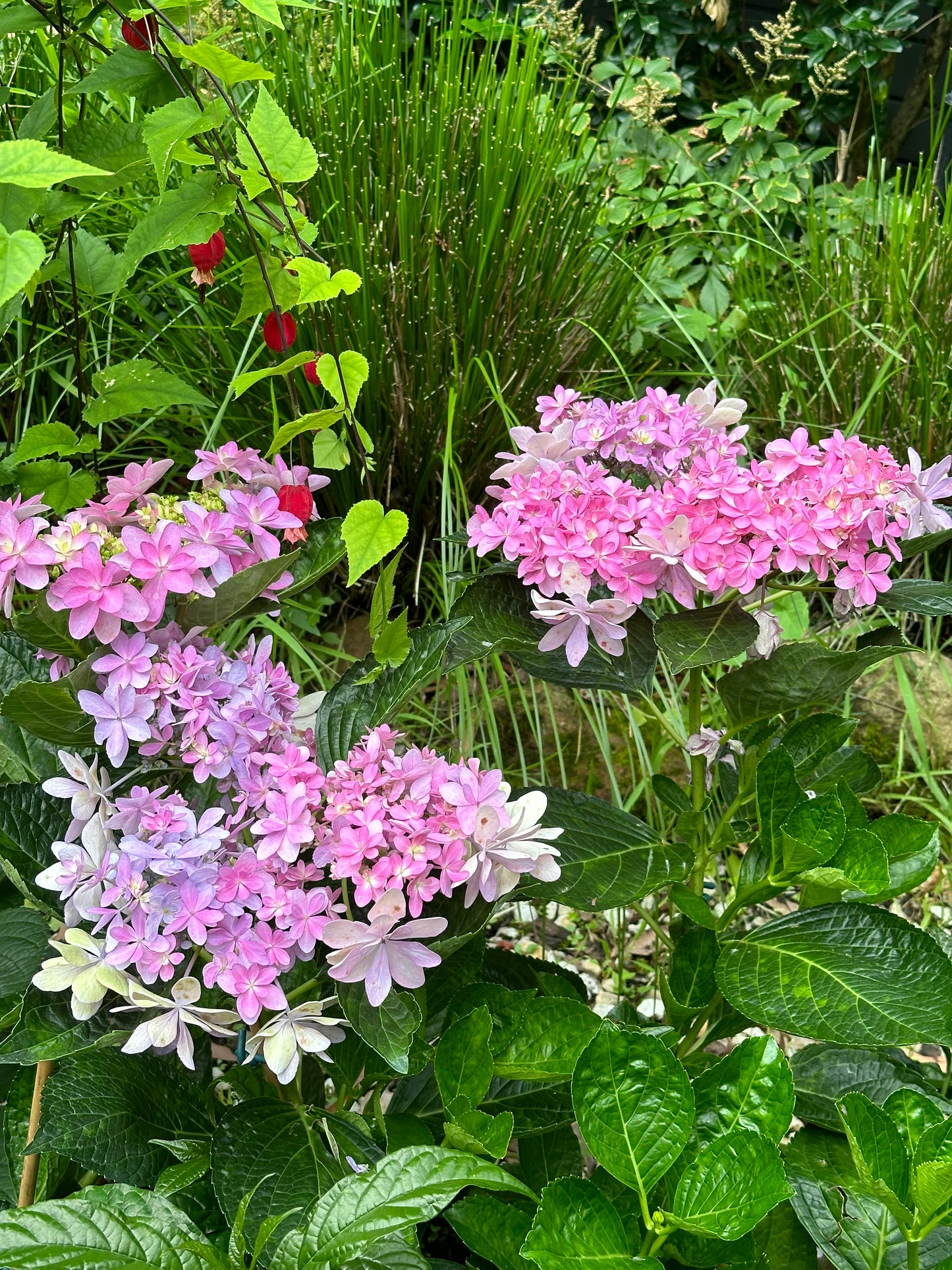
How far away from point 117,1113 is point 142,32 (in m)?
0.86

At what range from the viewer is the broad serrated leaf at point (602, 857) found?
88cm

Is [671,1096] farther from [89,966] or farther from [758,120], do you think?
[758,120]

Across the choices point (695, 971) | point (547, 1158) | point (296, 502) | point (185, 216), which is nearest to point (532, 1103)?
point (547, 1158)

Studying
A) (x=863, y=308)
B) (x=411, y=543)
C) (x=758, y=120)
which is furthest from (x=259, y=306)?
(x=758, y=120)

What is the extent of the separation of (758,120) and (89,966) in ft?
9.55

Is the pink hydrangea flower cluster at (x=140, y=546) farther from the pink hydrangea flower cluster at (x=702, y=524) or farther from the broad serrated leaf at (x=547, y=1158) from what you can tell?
the broad serrated leaf at (x=547, y=1158)

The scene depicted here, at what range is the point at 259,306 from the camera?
958 millimetres

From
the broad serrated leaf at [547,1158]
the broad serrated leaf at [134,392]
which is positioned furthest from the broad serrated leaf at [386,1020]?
the broad serrated leaf at [134,392]

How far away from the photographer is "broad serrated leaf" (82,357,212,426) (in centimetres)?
99

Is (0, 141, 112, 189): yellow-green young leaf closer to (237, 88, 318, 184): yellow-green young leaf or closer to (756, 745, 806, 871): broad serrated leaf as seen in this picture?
(237, 88, 318, 184): yellow-green young leaf

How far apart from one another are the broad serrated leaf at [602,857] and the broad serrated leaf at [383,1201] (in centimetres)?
23

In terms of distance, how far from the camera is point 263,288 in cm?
96

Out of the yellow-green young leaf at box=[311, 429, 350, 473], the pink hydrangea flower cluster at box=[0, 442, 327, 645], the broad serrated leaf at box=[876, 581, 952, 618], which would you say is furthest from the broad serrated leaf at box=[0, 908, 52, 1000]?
the broad serrated leaf at box=[876, 581, 952, 618]

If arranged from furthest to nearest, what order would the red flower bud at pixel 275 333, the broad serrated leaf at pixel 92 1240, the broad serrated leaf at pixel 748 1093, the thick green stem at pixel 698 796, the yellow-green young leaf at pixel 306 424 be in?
1. the thick green stem at pixel 698 796
2. the red flower bud at pixel 275 333
3. the yellow-green young leaf at pixel 306 424
4. the broad serrated leaf at pixel 748 1093
5. the broad serrated leaf at pixel 92 1240
